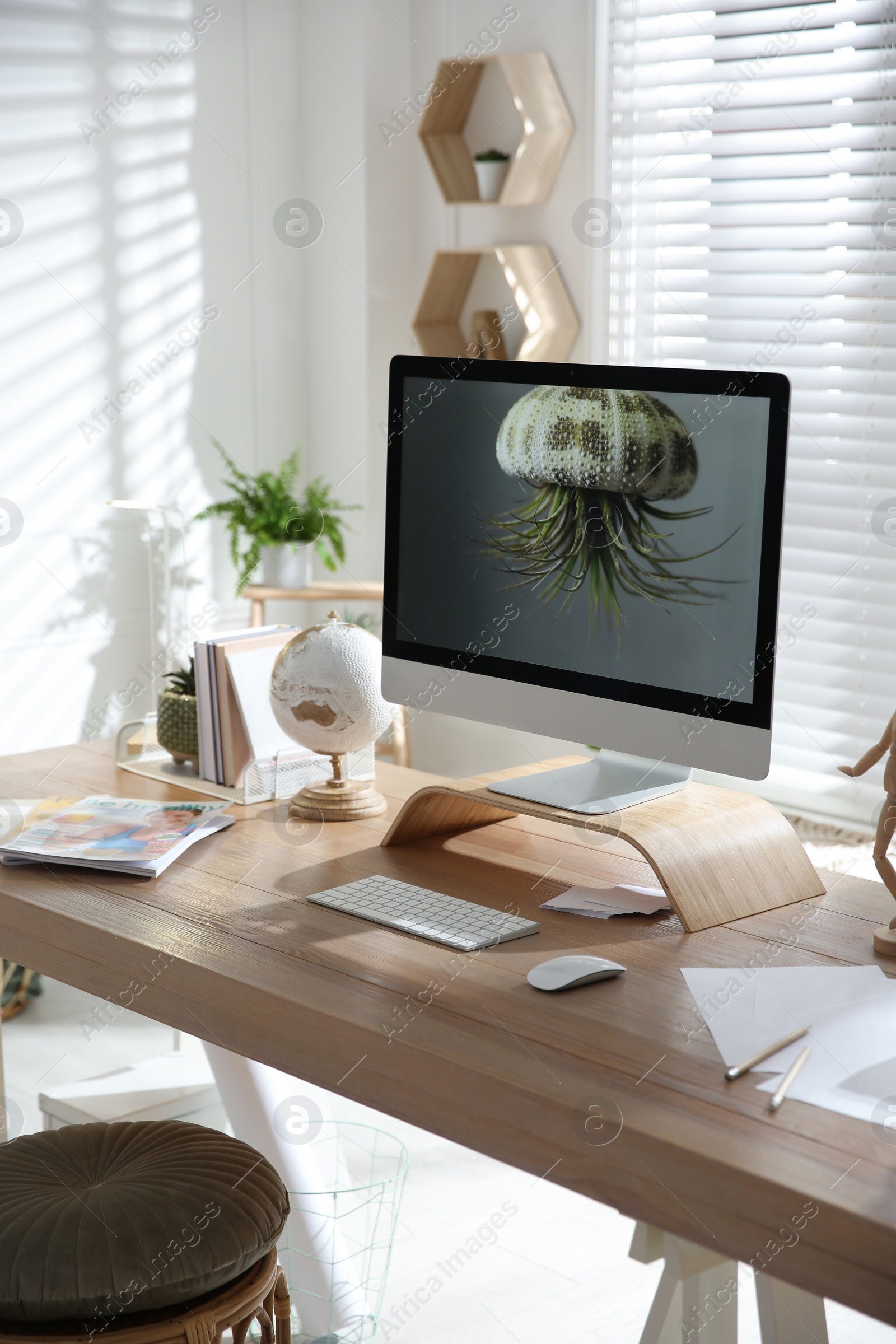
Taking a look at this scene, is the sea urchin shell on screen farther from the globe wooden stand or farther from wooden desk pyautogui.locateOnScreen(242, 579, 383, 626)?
wooden desk pyautogui.locateOnScreen(242, 579, 383, 626)

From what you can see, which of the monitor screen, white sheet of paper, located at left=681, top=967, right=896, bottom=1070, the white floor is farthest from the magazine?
the white floor

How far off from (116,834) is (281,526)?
167 centimetres

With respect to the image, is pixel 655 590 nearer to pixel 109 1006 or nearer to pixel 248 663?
pixel 248 663

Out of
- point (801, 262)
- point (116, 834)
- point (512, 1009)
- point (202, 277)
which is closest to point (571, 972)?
point (512, 1009)

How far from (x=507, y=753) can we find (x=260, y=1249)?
2198 mm

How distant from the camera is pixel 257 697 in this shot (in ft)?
6.45

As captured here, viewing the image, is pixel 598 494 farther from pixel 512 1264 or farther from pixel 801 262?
pixel 801 262

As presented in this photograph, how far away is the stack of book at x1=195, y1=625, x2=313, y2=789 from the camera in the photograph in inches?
76.4

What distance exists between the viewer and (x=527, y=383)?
5.43ft

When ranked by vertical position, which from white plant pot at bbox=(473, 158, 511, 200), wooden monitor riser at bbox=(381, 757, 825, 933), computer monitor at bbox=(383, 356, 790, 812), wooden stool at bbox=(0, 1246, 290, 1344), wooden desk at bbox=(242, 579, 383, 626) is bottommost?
wooden stool at bbox=(0, 1246, 290, 1344)

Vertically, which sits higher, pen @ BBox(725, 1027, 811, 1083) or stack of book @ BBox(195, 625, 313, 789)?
stack of book @ BBox(195, 625, 313, 789)

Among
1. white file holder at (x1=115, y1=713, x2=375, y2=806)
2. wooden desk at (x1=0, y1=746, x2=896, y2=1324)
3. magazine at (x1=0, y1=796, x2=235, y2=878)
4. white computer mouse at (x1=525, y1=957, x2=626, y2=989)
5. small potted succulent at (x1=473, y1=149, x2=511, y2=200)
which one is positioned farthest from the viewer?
small potted succulent at (x1=473, y1=149, x2=511, y2=200)

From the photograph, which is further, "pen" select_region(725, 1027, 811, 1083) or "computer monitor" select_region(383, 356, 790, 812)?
"computer monitor" select_region(383, 356, 790, 812)

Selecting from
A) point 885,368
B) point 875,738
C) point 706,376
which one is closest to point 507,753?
point 875,738
